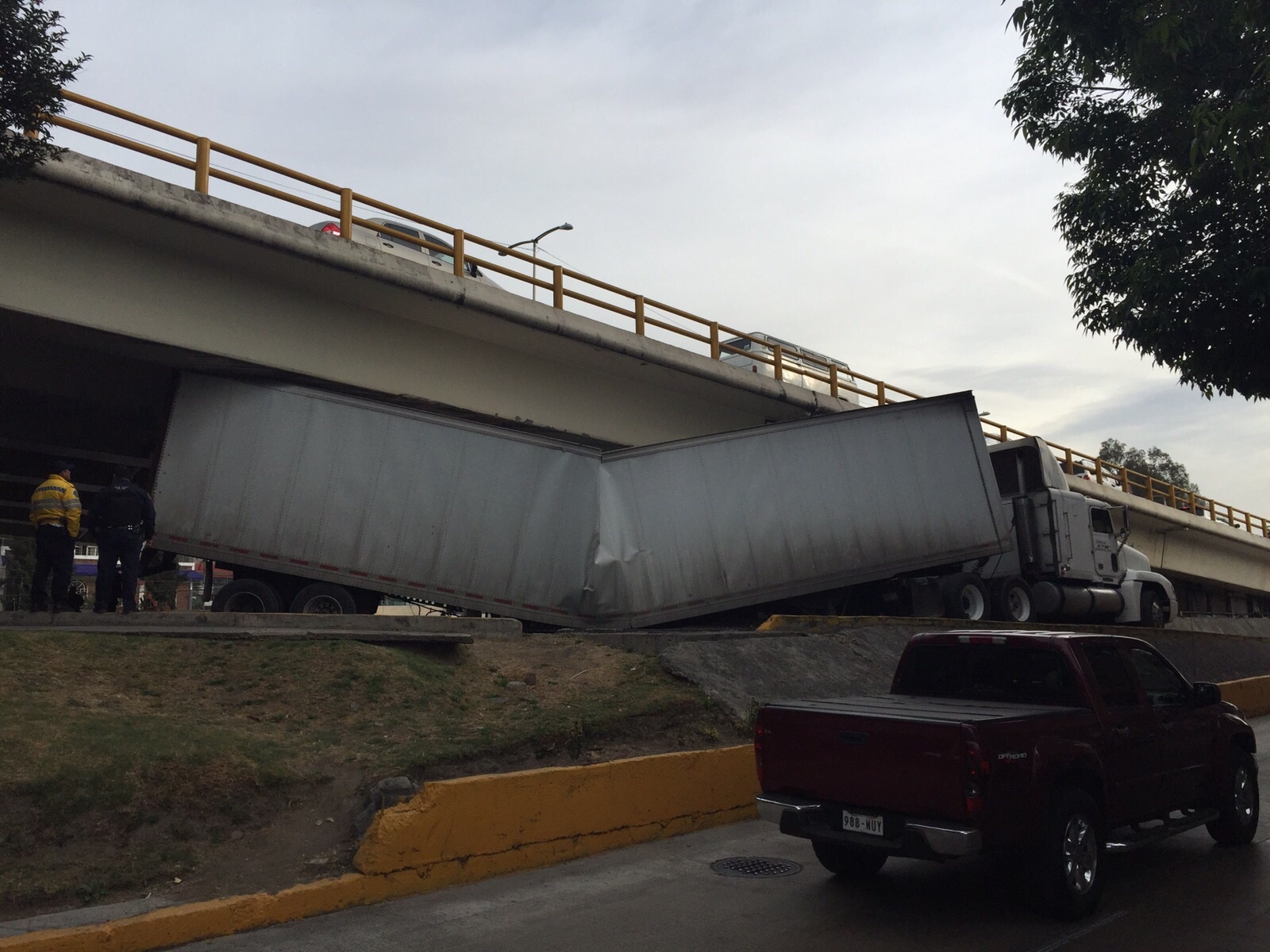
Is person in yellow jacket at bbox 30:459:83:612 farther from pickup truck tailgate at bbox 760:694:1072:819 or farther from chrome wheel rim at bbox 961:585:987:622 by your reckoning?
chrome wheel rim at bbox 961:585:987:622

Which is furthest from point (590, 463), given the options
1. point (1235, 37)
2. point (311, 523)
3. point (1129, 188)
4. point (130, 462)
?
point (130, 462)

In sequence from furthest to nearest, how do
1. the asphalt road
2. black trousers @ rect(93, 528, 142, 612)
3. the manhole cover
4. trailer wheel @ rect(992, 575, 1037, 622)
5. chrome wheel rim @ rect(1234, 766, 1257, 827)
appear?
trailer wheel @ rect(992, 575, 1037, 622)
black trousers @ rect(93, 528, 142, 612)
chrome wheel rim @ rect(1234, 766, 1257, 827)
the manhole cover
the asphalt road

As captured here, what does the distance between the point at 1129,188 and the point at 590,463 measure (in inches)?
309

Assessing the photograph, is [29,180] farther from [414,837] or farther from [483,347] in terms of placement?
[414,837]

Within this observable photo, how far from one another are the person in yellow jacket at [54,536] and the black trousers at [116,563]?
0.30 m

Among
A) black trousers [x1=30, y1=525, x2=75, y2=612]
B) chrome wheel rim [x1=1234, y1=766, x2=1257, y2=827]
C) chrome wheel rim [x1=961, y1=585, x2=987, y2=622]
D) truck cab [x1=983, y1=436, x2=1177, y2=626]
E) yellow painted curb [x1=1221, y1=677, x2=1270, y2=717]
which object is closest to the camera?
chrome wheel rim [x1=1234, y1=766, x2=1257, y2=827]

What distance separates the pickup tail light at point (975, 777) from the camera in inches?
205

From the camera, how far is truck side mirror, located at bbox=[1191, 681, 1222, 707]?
7414mm

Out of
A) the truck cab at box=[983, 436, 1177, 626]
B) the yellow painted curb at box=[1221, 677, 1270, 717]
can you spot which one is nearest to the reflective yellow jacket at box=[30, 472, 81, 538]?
the truck cab at box=[983, 436, 1177, 626]

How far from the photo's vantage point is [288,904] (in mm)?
5660

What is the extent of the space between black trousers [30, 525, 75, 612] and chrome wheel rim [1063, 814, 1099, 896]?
1021 cm

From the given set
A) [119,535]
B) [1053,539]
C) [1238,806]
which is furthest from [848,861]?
[1053,539]

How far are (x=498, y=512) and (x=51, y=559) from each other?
5620mm

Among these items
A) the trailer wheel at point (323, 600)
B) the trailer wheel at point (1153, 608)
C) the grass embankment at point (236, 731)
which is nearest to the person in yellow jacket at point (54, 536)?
the grass embankment at point (236, 731)
